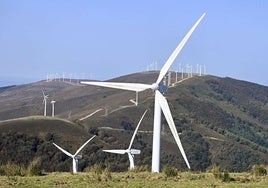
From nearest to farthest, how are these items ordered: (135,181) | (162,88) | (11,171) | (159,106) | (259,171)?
(135,181) → (11,171) → (259,171) → (159,106) → (162,88)

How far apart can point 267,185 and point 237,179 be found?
11.2ft

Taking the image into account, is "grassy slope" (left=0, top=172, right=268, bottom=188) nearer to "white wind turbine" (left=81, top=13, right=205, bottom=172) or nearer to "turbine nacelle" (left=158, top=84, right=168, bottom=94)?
"white wind turbine" (left=81, top=13, right=205, bottom=172)

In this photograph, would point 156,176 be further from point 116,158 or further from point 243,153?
point 243,153

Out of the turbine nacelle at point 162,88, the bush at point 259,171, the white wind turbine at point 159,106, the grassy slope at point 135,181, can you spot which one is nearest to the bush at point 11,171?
the grassy slope at point 135,181

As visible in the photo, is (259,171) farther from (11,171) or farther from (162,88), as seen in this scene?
(11,171)

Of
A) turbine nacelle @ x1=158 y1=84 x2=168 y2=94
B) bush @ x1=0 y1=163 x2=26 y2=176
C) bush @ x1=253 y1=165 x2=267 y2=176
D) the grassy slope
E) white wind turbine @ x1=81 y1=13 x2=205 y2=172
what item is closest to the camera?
the grassy slope

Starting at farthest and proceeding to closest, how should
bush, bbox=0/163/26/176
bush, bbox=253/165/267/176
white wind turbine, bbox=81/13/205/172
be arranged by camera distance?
white wind turbine, bbox=81/13/205/172 → bush, bbox=253/165/267/176 → bush, bbox=0/163/26/176

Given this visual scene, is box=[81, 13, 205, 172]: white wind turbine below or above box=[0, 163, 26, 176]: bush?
above

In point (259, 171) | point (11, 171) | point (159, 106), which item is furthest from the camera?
point (159, 106)

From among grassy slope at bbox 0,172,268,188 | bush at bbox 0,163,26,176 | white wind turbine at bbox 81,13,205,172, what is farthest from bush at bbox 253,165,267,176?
bush at bbox 0,163,26,176

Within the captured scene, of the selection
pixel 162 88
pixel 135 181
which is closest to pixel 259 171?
pixel 135 181

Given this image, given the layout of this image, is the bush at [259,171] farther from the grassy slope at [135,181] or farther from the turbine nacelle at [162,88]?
the turbine nacelle at [162,88]

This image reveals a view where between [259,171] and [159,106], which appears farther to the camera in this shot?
[159,106]

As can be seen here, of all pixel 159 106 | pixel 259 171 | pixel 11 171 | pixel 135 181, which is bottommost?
pixel 11 171
